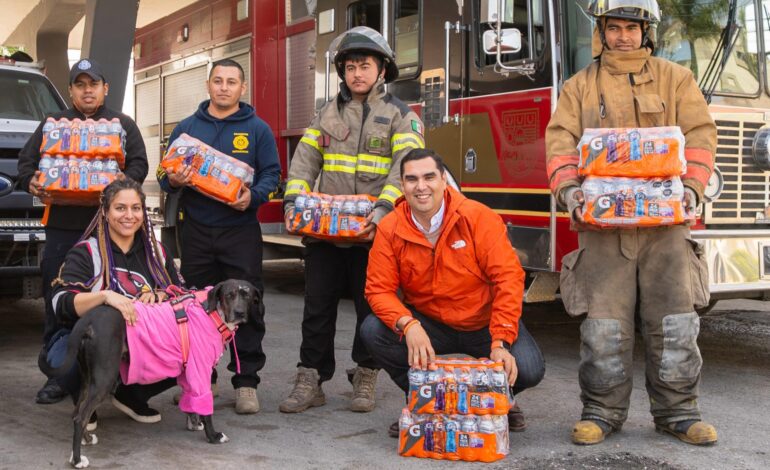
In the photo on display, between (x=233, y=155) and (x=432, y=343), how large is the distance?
153 cm

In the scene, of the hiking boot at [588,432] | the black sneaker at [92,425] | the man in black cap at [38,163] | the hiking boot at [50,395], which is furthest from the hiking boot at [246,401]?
the hiking boot at [588,432]

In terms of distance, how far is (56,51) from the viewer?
11.5 m

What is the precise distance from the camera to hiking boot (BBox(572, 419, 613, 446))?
14.5 ft

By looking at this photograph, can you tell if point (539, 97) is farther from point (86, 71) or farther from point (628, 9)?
point (86, 71)

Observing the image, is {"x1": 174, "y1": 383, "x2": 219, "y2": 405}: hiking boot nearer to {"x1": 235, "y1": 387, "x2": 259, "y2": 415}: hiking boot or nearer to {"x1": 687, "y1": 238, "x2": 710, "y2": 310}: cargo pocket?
{"x1": 235, "y1": 387, "x2": 259, "y2": 415}: hiking boot

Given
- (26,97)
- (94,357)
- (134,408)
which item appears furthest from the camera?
(26,97)

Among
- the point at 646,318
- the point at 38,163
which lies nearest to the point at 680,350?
the point at 646,318

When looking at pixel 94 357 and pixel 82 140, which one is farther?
pixel 82 140

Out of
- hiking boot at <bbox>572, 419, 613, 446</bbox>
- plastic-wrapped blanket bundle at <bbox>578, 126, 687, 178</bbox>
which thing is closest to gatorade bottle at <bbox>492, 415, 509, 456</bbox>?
hiking boot at <bbox>572, 419, 613, 446</bbox>

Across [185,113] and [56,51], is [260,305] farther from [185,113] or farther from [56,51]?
[56,51]

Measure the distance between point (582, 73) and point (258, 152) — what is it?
1780mm

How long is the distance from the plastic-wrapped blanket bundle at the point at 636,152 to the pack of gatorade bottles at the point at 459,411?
1057 millimetres

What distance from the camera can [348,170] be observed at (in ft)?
16.6

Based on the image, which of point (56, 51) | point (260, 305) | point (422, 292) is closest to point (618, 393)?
point (422, 292)
